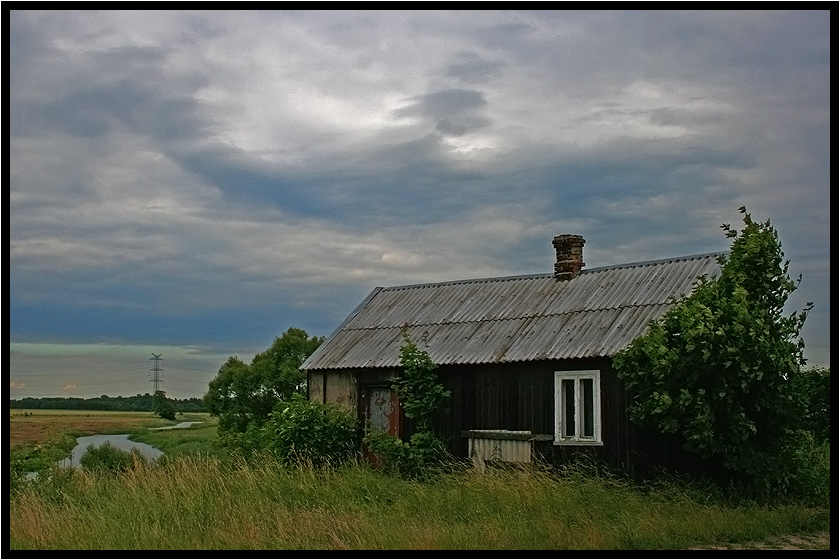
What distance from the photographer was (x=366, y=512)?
505 inches

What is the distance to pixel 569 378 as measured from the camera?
16.7 meters

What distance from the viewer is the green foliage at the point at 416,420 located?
1827 centimetres

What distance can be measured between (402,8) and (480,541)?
Answer: 640 centimetres

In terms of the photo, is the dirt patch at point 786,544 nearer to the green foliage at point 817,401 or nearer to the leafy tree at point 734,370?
the leafy tree at point 734,370

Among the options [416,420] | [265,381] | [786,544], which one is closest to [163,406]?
[265,381]

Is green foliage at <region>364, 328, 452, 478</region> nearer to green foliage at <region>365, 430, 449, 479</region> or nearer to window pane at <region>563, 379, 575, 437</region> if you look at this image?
green foliage at <region>365, 430, 449, 479</region>

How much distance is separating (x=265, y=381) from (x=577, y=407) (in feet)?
74.5

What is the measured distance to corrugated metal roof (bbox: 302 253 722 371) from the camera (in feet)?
56.0

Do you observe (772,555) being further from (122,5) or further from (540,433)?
(122,5)

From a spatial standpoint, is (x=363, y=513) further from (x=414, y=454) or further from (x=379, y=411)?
(x=379, y=411)

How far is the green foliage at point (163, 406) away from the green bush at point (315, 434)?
17416mm

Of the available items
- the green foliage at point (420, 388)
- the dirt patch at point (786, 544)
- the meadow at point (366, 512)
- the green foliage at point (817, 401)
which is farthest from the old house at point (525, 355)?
the dirt patch at point (786, 544)

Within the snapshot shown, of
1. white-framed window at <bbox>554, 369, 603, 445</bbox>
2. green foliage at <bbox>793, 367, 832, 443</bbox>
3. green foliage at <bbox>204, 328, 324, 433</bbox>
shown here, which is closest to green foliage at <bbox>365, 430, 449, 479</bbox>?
white-framed window at <bbox>554, 369, 603, 445</bbox>

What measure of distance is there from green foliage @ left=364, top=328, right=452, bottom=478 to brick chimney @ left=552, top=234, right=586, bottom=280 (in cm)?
375
